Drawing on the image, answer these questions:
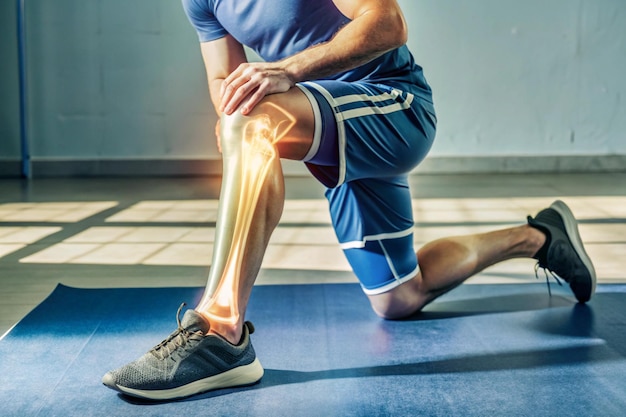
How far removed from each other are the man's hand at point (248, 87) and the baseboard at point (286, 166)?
4120 millimetres

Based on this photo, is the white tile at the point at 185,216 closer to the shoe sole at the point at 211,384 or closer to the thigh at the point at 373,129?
the thigh at the point at 373,129

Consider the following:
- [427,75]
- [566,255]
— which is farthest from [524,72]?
[566,255]

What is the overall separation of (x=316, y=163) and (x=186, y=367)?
1.70ft

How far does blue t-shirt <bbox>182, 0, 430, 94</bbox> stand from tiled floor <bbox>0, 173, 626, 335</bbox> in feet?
3.10

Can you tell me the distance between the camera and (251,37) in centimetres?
190

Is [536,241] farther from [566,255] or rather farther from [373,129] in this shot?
[373,129]

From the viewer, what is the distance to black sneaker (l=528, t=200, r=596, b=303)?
2.19 meters

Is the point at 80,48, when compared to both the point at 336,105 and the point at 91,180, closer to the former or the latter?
the point at 91,180

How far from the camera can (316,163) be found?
1701 mm

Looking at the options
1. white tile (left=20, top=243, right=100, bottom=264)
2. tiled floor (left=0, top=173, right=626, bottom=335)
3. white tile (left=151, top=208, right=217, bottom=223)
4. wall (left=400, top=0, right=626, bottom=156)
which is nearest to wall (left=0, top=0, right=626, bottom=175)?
wall (left=400, top=0, right=626, bottom=156)

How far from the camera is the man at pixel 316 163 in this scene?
4.98 feet

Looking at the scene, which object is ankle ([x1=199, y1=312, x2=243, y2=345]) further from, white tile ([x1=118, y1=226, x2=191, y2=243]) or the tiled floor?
white tile ([x1=118, y1=226, x2=191, y2=243])

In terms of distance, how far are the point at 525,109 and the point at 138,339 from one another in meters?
4.53
